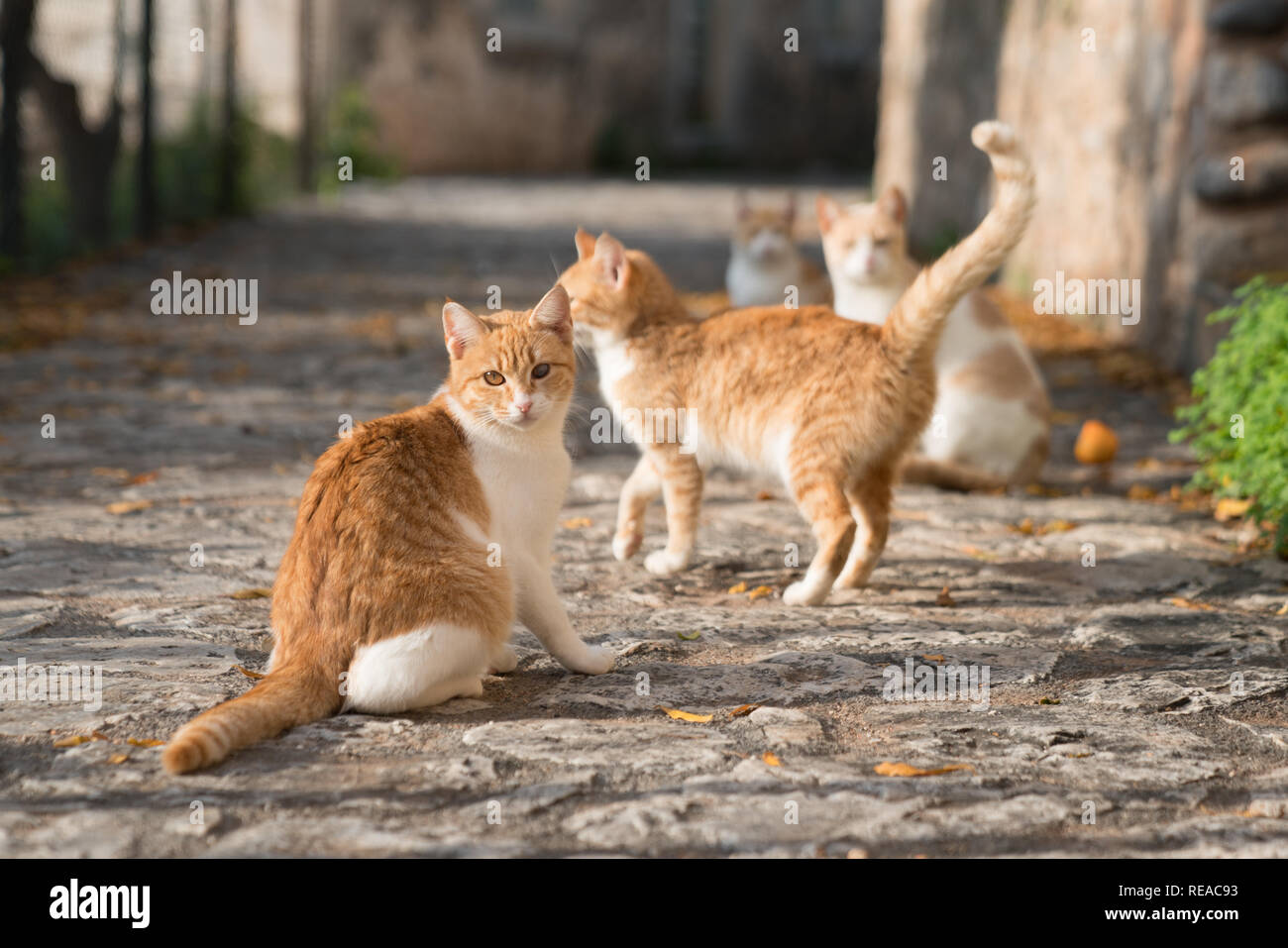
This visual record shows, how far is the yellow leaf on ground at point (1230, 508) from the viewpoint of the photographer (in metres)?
5.54

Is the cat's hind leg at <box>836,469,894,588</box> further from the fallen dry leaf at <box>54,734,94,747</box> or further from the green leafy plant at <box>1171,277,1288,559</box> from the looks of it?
the fallen dry leaf at <box>54,734,94,747</box>

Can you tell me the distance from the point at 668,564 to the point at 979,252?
5.06 ft

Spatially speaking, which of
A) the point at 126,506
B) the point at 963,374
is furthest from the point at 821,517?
the point at 126,506

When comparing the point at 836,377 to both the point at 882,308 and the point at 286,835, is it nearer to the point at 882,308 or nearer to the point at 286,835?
the point at 882,308

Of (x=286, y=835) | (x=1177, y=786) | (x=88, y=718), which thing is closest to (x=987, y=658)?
(x=1177, y=786)

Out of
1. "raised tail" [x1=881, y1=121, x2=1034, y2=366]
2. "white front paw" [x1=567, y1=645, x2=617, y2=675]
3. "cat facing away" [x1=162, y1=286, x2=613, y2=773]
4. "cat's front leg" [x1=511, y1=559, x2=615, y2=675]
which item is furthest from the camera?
"raised tail" [x1=881, y1=121, x2=1034, y2=366]

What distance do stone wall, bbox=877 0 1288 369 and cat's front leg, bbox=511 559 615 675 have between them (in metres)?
5.09

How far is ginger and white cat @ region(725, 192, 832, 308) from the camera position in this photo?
7762mm

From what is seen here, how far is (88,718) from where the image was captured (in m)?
3.34

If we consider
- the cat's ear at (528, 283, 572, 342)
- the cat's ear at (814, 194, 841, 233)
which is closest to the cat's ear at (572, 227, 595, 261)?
the cat's ear at (528, 283, 572, 342)

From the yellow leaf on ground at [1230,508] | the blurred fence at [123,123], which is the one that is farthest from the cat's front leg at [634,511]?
the blurred fence at [123,123]

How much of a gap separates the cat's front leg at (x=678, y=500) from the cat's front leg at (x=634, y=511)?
15 centimetres

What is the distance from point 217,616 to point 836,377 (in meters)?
2.16

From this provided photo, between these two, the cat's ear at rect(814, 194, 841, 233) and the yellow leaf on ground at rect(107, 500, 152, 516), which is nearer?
the yellow leaf on ground at rect(107, 500, 152, 516)
